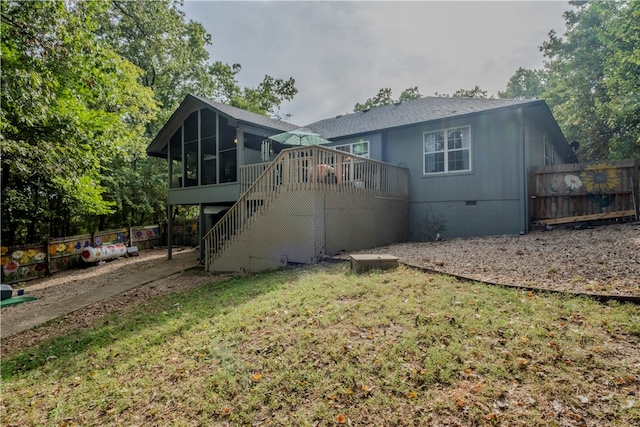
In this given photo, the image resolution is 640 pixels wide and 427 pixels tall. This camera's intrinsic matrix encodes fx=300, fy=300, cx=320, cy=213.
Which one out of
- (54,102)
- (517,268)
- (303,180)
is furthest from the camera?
(54,102)

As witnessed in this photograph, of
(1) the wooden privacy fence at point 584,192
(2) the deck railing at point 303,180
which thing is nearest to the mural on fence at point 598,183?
(1) the wooden privacy fence at point 584,192

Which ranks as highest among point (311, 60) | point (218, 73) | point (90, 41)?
point (218, 73)

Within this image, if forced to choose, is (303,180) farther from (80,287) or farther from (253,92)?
(253,92)

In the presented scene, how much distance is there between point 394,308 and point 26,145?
9.82m

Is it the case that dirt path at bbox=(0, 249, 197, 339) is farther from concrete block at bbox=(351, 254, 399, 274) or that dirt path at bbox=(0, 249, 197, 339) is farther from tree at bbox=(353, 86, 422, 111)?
tree at bbox=(353, 86, 422, 111)

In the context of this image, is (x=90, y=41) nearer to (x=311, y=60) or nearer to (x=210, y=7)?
(x=210, y=7)

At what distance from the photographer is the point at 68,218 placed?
54.5 feet

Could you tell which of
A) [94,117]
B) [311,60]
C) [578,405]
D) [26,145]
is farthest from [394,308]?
[311,60]

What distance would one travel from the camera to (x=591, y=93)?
59.0 ft

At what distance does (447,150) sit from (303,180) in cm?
573

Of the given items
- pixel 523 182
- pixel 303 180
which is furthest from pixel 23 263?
pixel 523 182

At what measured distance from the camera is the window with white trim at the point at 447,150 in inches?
393

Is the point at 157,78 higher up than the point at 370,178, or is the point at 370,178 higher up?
the point at 157,78

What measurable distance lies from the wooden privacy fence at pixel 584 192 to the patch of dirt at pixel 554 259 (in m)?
0.69
